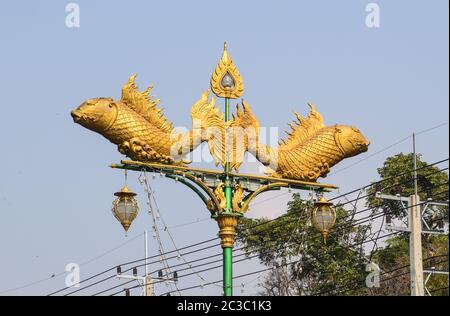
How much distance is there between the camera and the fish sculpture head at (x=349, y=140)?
20.3 metres

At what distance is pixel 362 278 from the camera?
3800 cm

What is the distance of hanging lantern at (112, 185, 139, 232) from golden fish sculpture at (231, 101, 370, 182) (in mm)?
1960

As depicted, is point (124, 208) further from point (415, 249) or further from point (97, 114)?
point (415, 249)

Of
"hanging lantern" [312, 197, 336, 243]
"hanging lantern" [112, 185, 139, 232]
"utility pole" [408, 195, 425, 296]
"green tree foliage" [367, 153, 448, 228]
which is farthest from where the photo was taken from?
"green tree foliage" [367, 153, 448, 228]

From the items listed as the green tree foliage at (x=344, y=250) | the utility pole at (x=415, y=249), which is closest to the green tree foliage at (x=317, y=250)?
the green tree foliage at (x=344, y=250)

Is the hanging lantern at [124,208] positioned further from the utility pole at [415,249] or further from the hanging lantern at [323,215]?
the utility pole at [415,249]

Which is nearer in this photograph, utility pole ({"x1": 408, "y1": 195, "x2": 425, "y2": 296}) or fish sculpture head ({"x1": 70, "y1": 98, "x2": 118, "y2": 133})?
fish sculpture head ({"x1": 70, "y1": 98, "x2": 118, "y2": 133})

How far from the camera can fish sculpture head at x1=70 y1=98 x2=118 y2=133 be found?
62.2ft

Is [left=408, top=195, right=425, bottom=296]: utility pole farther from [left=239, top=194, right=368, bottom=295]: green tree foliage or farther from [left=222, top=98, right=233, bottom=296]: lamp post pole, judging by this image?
[left=239, top=194, right=368, bottom=295]: green tree foliage

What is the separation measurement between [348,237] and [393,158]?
13.3 feet

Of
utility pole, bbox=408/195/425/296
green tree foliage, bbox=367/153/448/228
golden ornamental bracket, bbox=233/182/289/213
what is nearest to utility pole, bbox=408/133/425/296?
utility pole, bbox=408/195/425/296
